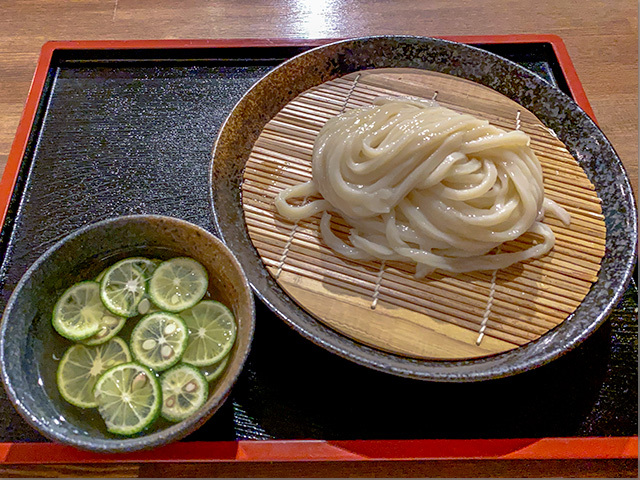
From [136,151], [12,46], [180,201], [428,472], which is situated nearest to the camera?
[428,472]

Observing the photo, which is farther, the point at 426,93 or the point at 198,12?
the point at 198,12

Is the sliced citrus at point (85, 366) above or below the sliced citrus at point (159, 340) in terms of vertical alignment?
below

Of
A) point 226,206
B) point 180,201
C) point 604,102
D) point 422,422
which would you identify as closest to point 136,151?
point 180,201

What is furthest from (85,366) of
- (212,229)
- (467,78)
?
(467,78)

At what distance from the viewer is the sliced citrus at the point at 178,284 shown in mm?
1521

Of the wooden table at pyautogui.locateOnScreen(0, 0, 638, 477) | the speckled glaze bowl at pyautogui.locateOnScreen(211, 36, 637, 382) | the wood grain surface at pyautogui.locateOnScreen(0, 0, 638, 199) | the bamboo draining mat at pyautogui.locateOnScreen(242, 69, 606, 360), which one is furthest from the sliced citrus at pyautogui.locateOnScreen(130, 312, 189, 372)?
the wood grain surface at pyautogui.locateOnScreen(0, 0, 638, 199)

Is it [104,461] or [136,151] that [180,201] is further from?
[104,461]

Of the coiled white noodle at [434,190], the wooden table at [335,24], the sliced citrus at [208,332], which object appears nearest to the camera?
the sliced citrus at [208,332]

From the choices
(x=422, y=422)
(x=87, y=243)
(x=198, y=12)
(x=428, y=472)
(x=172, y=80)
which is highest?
(x=198, y=12)

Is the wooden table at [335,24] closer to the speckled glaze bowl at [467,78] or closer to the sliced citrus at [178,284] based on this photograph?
the speckled glaze bowl at [467,78]

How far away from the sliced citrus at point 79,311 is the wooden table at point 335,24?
1.51m

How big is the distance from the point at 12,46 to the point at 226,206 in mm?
1963

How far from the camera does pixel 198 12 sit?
3.00 meters

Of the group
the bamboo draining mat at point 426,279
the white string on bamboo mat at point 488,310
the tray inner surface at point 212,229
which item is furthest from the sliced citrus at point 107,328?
the white string on bamboo mat at point 488,310
